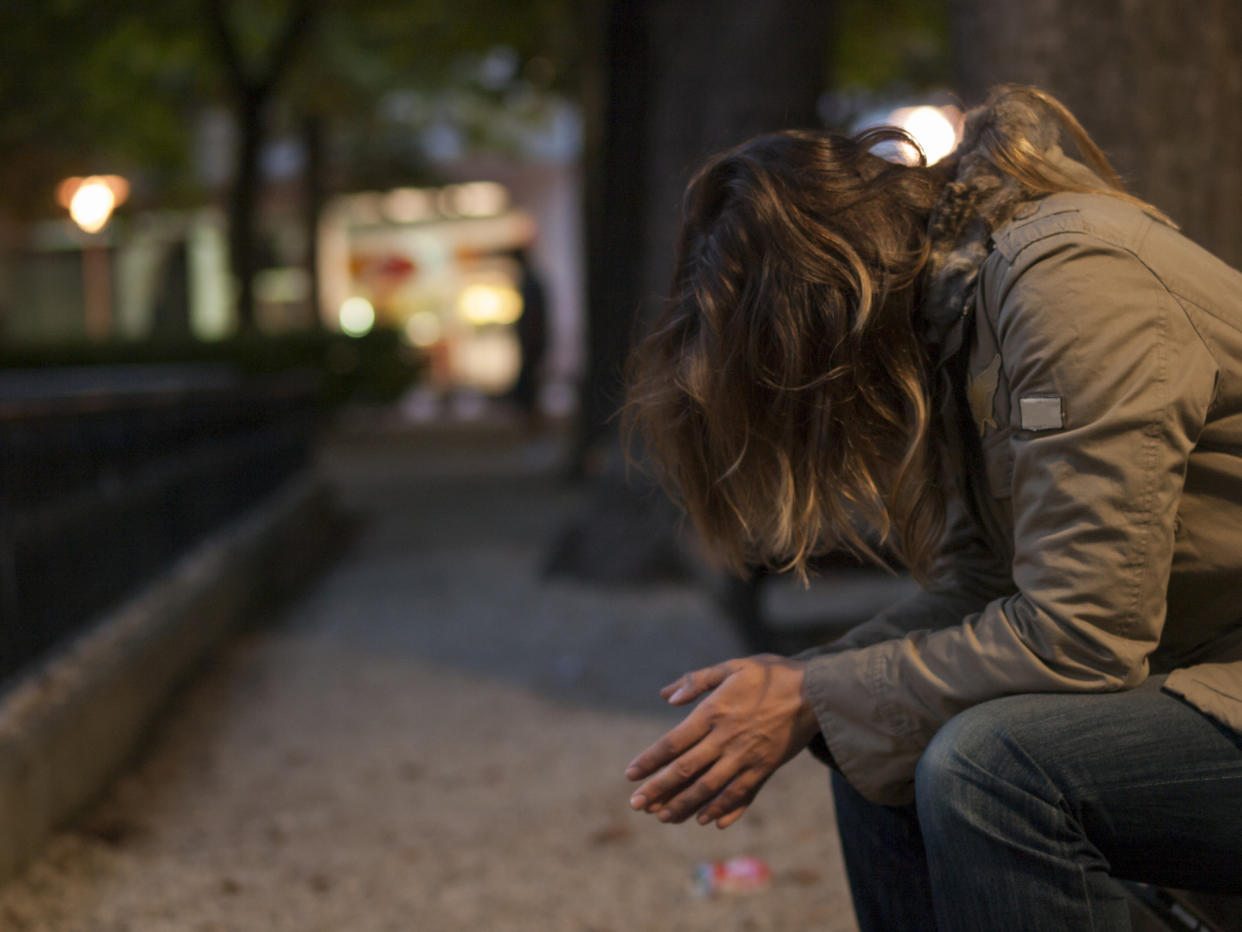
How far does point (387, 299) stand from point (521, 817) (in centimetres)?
2854

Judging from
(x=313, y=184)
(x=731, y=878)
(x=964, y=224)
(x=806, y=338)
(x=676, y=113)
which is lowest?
(x=731, y=878)

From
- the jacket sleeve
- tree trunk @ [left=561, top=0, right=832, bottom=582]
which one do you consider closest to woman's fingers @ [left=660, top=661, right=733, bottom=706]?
the jacket sleeve

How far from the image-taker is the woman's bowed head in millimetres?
1761

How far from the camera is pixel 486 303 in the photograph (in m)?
30.5

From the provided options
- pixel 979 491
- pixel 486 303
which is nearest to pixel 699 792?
pixel 979 491

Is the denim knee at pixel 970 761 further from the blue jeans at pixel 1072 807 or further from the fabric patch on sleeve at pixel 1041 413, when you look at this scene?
the fabric patch on sleeve at pixel 1041 413

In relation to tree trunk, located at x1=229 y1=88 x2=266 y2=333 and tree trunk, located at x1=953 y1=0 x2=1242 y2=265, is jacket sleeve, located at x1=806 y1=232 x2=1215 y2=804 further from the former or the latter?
tree trunk, located at x1=229 y1=88 x2=266 y2=333

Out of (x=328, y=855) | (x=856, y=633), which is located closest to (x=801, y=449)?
(x=856, y=633)

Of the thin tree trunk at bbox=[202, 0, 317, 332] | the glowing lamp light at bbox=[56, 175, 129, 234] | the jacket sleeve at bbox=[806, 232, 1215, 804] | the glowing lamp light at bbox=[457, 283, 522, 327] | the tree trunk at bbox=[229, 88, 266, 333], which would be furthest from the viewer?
the glowing lamp light at bbox=[457, 283, 522, 327]

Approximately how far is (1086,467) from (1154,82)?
2547 mm

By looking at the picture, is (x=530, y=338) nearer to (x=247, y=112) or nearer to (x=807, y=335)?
(x=247, y=112)

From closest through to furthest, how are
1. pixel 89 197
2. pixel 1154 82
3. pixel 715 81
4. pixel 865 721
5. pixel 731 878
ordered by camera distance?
1. pixel 865 721
2. pixel 731 878
3. pixel 1154 82
4. pixel 715 81
5. pixel 89 197

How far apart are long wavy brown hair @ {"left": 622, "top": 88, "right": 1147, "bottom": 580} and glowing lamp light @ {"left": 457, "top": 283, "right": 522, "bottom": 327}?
94.3ft

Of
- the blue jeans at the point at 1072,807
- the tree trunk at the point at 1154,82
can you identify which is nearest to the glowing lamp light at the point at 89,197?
the tree trunk at the point at 1154,82
